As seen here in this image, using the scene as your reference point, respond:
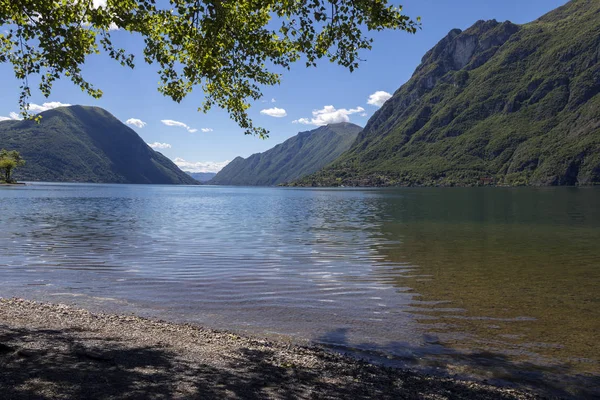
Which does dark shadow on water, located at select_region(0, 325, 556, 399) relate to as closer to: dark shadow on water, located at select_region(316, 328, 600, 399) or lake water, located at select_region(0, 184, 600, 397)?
dark shadow on water, located at select_region(316, 328, 600, 399)

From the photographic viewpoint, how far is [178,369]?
909 cm

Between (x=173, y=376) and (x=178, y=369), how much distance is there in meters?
0.51

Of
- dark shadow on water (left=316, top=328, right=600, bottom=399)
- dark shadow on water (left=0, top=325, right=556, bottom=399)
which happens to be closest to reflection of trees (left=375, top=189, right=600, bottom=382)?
dark shadow on water (left=316, top=328, right=600, bottom=399)

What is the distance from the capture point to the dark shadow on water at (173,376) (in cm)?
762

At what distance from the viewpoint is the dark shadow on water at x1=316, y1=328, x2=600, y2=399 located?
10.1m

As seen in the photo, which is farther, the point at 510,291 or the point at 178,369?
the point at 510,291

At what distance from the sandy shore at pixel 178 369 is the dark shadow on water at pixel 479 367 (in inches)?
32.3

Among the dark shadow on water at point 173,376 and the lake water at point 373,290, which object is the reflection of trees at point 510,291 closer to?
the lake water at point 373,290

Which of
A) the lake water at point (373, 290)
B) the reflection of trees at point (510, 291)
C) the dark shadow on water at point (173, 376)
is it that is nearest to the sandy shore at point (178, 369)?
the dark shadow on water at point (173, 376)

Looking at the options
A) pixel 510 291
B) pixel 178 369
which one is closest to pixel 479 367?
pixel 178 369

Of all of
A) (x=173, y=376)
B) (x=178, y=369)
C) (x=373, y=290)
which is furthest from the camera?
(x=373, y=290)

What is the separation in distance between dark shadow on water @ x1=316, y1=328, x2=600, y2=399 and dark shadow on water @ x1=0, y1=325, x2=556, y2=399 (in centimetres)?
108

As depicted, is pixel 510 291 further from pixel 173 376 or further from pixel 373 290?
pixel 173 376

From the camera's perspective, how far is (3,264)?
974 inches
